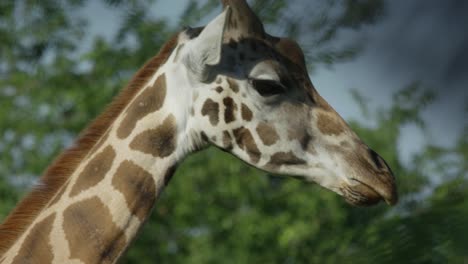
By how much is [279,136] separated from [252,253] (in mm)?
7122

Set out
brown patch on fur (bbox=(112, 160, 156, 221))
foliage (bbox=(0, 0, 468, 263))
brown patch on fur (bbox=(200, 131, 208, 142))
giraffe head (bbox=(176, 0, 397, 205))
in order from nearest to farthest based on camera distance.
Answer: brown patch on fur (bbox=(112, 160, 156, 221)) → giraffe head (bbox=(176, 0, 397, 205)) → brown patch on fur (bbox=(200, 131, 208, 142)) → foliage (bbox=(0, 0, 468, 263))

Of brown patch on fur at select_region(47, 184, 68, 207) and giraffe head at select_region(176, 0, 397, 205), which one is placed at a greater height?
giraffe head at select_region(176, 0, 397, 205)

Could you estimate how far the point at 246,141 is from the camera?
11.0 feet

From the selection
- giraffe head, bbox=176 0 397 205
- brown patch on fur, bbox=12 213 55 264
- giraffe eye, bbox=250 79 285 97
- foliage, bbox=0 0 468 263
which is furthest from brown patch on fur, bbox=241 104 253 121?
foliage, bbox=0 0 468 263

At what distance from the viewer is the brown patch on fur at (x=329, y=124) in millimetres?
3297

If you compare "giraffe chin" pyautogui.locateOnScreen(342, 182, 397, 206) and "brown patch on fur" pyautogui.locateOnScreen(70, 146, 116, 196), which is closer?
"giraffe chin" pyautogui.locateOnScreen(342, 182, 397, 206)

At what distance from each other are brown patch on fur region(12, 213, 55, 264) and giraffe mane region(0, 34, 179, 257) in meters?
0.08

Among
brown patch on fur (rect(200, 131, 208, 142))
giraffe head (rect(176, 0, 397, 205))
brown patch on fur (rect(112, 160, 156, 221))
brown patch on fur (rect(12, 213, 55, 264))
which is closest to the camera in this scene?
brown patch on fur (rect(12, 213, 55, 264))

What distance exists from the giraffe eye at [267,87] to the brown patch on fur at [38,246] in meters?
1.05

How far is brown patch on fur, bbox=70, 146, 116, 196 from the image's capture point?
3.20 m

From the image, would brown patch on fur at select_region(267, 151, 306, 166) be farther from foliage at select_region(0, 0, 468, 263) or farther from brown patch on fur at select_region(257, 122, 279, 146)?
foliage at select_region(0, 0, 468, 263)

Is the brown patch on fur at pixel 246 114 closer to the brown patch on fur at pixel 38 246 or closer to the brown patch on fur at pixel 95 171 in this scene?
the brown patch on fur at pixel 95 171

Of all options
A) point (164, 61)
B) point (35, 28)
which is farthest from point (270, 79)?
point (35, 28)

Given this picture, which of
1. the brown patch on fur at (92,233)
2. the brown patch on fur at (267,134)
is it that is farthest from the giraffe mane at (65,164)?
the brown patch on fur at (267,134)
